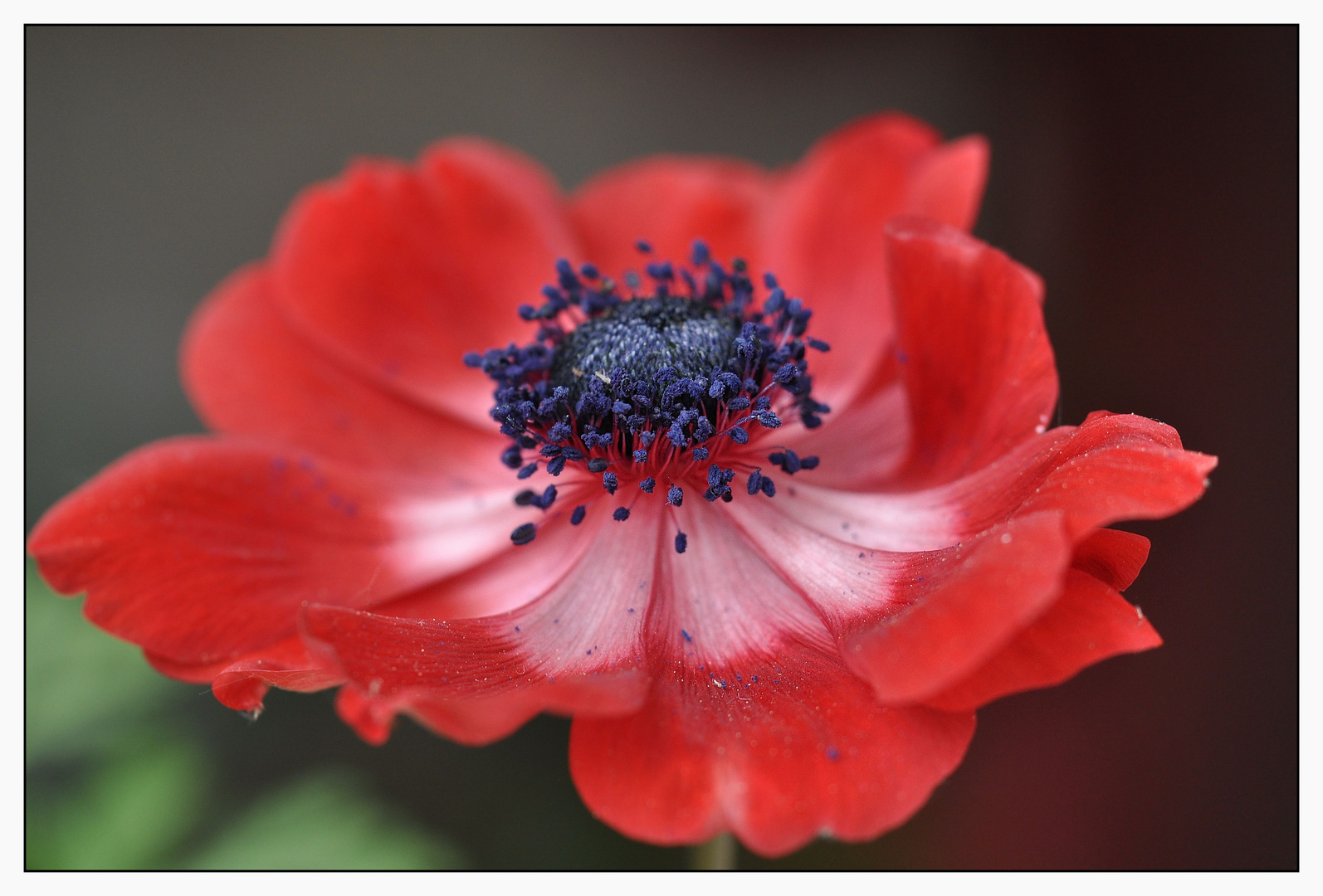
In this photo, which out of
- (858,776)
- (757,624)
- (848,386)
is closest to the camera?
(858,776)

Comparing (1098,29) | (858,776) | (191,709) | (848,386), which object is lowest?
(191,709)

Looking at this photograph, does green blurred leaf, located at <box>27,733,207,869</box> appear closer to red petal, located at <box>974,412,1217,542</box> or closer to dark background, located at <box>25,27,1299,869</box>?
dark background, located at <box>25,27,1299,869</box>

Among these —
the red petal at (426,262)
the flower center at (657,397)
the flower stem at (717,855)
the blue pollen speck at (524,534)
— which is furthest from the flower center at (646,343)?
the flower stem at (717,855)

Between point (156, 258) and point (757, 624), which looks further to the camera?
point (156, 258)

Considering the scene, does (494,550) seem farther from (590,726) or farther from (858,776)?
(858,776)

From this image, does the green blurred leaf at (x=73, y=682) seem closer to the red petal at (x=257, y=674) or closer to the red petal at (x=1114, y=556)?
the red petal at (x=257, y=674)

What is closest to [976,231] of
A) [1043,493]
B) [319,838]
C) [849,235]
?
[849,235]

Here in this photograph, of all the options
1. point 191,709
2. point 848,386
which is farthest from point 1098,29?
point 191,709

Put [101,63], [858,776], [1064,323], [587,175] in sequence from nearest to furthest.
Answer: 1. [858,776]
2. [1064,323]
3. [101,63]
4. [587,175]
